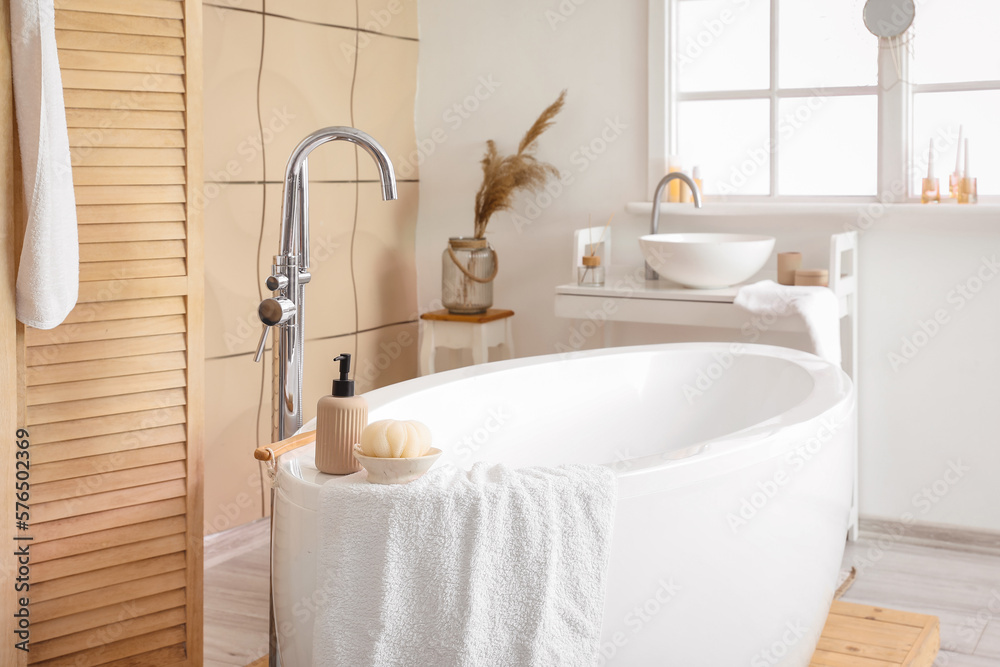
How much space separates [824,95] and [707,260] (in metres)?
0.75

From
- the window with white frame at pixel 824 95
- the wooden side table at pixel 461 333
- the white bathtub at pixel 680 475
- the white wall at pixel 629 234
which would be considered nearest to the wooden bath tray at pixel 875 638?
the white bathtub at pixel 680 475

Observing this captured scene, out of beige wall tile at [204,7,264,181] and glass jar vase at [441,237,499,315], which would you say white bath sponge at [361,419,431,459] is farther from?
glass jar vase at [441,237,499,315]

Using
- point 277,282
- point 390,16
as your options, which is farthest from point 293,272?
point 390,16

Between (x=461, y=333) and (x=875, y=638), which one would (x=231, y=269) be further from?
(x=875, y=638)

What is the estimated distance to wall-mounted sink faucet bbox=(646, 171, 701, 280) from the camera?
10.3ft

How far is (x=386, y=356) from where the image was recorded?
3.65m

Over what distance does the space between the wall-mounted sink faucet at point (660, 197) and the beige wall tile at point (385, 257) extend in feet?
3.17

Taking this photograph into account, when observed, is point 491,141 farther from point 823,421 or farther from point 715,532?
point 715,532

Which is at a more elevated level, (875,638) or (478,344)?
(478,344)

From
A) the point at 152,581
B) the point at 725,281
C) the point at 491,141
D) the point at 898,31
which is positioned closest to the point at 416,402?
the point at 152,581

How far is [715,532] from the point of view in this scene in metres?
1.64

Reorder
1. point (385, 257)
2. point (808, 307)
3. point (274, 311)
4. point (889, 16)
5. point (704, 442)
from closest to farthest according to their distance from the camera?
point (704, 442), point (274, 311), point (808, 307), point (889, 16), point (385, 257)

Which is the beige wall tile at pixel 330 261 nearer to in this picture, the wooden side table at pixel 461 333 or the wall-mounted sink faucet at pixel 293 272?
the wooden side table at pixel 461 333

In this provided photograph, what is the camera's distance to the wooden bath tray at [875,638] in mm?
2197
